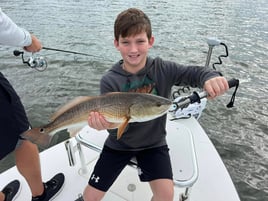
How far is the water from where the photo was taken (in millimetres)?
4860

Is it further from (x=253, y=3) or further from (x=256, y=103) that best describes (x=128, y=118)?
(x=253, y=3)

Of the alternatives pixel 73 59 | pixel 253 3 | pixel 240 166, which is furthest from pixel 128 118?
pixel 253 3

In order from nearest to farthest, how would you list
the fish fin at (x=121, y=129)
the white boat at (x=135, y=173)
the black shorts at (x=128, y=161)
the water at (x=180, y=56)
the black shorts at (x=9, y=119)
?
the fish fin at (x=121, y=129) → the black shorts at (x=9, y=119) → the black shorts at (x=128, y=161) → the white boat at (x=135, y=173) → the water at (x=180, y=56)

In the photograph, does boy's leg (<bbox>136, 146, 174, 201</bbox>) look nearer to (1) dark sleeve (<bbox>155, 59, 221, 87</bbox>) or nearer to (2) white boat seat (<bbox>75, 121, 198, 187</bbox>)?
(2) white boat seat (<bbox>75, 121, 198, 187</bbox>)

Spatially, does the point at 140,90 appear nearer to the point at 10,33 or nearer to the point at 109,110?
the point at 109,110

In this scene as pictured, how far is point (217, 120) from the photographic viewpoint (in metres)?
5.59

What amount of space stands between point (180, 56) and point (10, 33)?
7.35 m

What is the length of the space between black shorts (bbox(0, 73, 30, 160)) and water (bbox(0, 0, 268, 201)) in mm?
1723

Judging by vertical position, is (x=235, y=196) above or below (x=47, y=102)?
above

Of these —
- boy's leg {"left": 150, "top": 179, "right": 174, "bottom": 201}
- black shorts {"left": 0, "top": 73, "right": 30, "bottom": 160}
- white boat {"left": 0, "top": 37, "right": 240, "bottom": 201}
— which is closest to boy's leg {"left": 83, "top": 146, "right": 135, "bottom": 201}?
white boat {"left": 0, "top": 37, "right": 240, "bottom": 201}

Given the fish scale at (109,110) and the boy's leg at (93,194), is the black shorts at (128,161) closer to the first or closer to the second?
the boy's leg at (93,194)

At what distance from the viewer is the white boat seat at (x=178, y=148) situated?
2.12 meters

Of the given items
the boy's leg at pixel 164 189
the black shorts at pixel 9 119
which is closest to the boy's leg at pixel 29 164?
the black shorts at pixel 9 119

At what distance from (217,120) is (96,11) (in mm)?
10804
